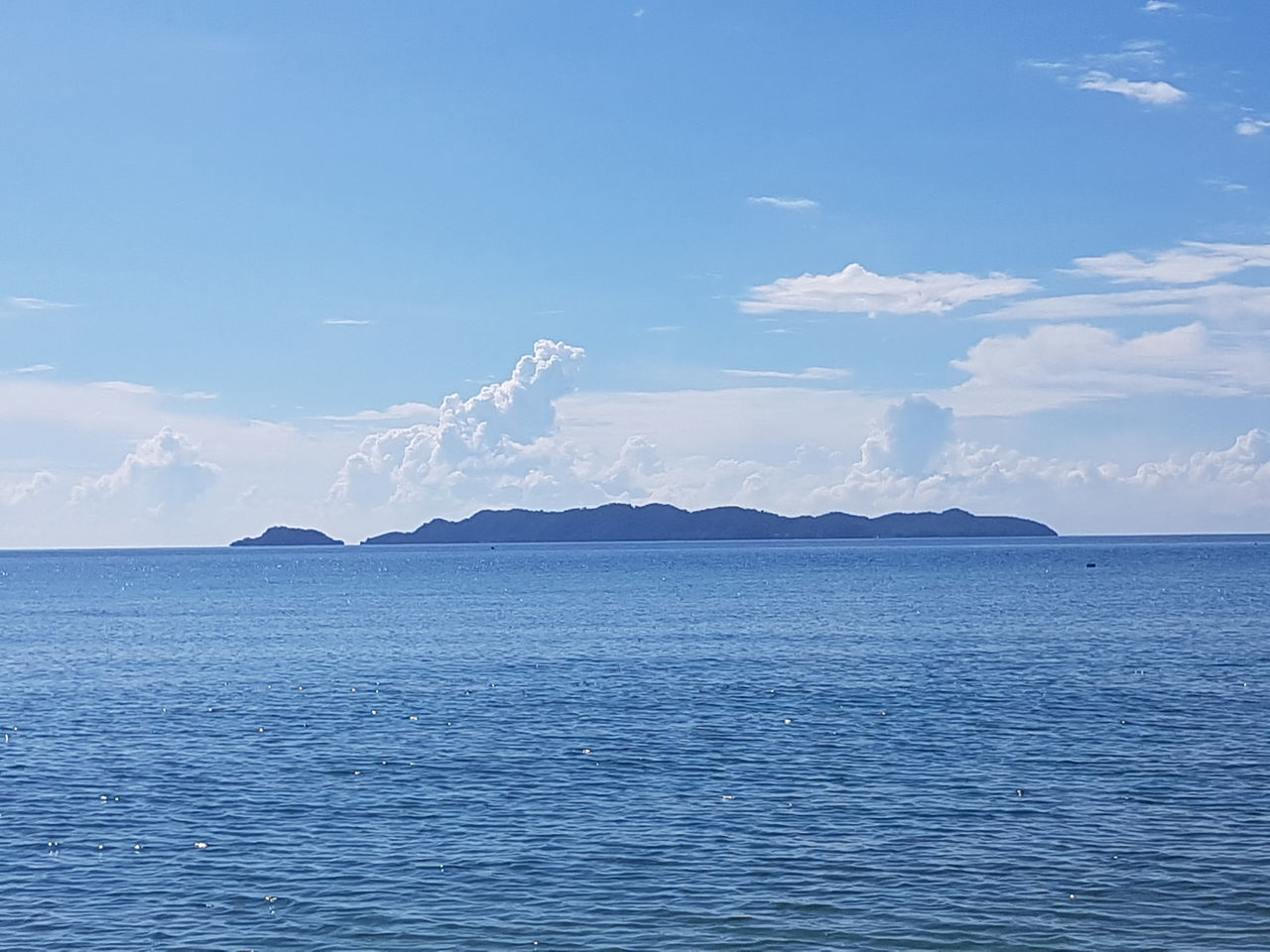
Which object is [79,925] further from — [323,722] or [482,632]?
[482,632]

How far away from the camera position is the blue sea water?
31656 mm

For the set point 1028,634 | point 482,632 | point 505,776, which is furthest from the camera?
point 482,632

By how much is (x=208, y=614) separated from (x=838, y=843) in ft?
436

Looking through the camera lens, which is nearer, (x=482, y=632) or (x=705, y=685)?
(x=705, y=685)

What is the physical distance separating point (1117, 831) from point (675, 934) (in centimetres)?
1614

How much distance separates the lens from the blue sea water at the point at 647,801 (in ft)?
104

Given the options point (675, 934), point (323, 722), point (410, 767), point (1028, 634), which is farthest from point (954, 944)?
point (1028, 634)

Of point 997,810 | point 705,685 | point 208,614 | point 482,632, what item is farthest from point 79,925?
point 208,614

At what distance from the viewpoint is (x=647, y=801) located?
43.8 metres

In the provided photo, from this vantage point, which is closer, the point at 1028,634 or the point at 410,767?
the point at 410,767

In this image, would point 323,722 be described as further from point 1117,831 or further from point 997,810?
point 1117,831

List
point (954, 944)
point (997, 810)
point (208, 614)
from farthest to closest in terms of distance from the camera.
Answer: point (208, 614), point (997, 810), point (954, 944)

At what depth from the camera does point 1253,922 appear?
30.6 meters

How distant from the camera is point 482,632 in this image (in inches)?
4663
